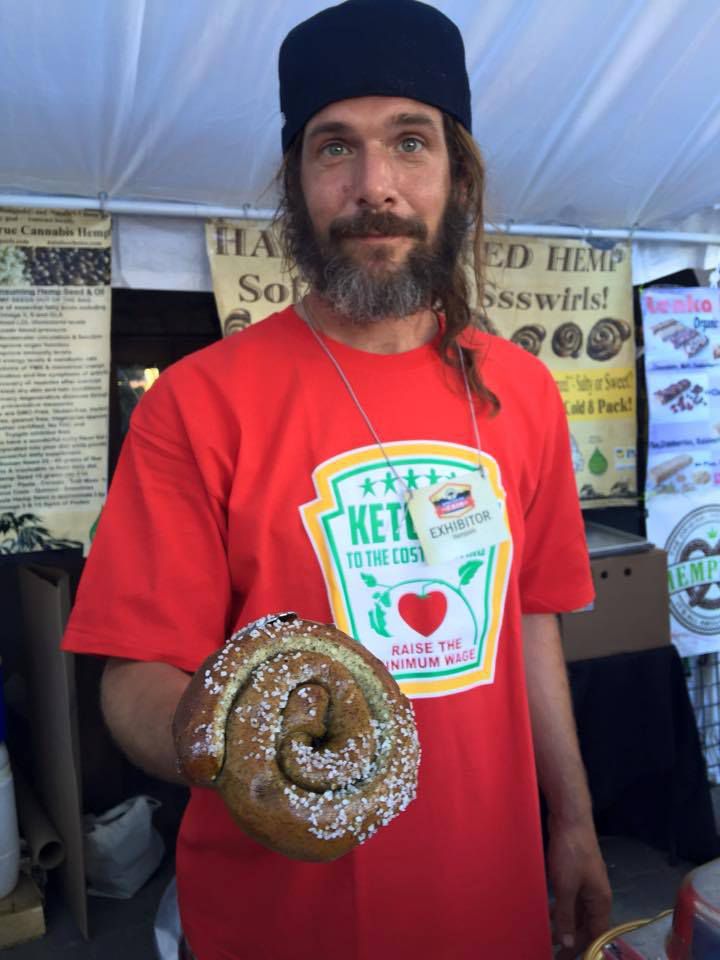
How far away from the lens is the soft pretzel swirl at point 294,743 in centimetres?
78

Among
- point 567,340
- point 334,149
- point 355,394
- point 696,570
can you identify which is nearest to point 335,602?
point 355,394

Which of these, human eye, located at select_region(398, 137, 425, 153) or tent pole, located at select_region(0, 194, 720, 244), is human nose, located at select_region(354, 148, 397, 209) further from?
tent pole, located at select_region(0, 194, 720, 244)

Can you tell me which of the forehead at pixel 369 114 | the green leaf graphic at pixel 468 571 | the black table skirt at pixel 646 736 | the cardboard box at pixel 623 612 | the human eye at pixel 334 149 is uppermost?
the forehead at pixel 369 114

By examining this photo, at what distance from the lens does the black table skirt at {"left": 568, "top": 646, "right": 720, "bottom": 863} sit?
306 centimetres

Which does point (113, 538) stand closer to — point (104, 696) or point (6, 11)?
point (104, 696)

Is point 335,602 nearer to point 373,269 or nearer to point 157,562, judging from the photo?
point 157,562

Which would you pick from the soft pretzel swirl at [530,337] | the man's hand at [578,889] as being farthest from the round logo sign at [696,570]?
the man's hand at [578,889]

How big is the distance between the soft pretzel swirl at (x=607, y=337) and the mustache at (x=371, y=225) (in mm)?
2127

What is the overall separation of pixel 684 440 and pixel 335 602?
106 inches

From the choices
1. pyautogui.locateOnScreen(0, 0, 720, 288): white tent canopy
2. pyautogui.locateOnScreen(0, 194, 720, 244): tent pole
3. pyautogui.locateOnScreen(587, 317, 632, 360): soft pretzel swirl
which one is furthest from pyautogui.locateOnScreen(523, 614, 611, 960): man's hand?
pyautogui.locateOnScreen(587, 317, 632, 360): soft pretzel swirl

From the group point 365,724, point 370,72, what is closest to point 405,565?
point 365,724

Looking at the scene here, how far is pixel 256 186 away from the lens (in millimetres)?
2480

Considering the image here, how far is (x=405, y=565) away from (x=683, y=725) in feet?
8.26

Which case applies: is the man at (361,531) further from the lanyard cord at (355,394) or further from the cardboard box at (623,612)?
the cardboard box at (623,612)
